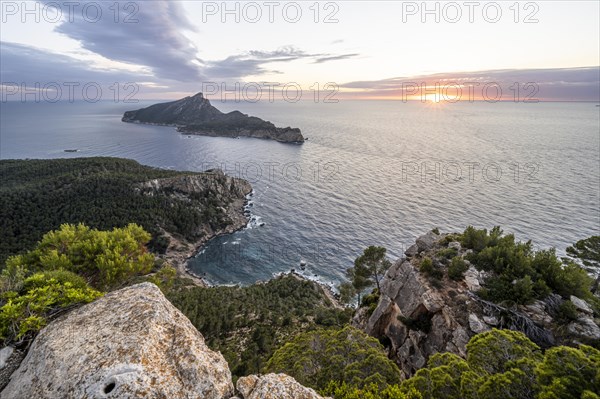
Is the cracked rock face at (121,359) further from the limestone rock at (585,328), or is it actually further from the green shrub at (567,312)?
the green shrub at (567,312)

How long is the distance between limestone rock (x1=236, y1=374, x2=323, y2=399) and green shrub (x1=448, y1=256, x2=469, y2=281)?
23.4m

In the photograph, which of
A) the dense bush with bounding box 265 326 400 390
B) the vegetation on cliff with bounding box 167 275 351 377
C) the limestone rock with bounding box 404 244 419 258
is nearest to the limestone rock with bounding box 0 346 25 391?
the dense bush with bounding box 265 326 400 390

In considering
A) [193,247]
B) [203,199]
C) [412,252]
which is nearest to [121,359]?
[412,252]

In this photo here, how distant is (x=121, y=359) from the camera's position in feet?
24.8

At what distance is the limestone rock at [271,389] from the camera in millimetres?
8305

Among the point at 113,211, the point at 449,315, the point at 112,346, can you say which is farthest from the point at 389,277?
the point at 113,211

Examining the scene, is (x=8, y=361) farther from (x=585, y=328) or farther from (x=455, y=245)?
(x=455, y=245)

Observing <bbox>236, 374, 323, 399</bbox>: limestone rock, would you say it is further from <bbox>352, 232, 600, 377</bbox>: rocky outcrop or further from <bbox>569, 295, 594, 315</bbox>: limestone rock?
<bbox>569, 295, 594, 315</bbox>: limestone rock

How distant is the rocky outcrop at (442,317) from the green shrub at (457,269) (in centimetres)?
41

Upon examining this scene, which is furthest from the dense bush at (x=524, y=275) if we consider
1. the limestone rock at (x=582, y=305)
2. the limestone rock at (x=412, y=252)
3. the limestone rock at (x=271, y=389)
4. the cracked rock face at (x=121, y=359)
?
the cracked rock face at (x=121, y=359)

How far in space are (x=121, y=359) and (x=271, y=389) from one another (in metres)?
4.44

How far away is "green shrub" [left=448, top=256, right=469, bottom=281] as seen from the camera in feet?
87.9

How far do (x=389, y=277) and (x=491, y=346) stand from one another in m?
19.2

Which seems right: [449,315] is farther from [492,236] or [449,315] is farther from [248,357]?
[248,357]
